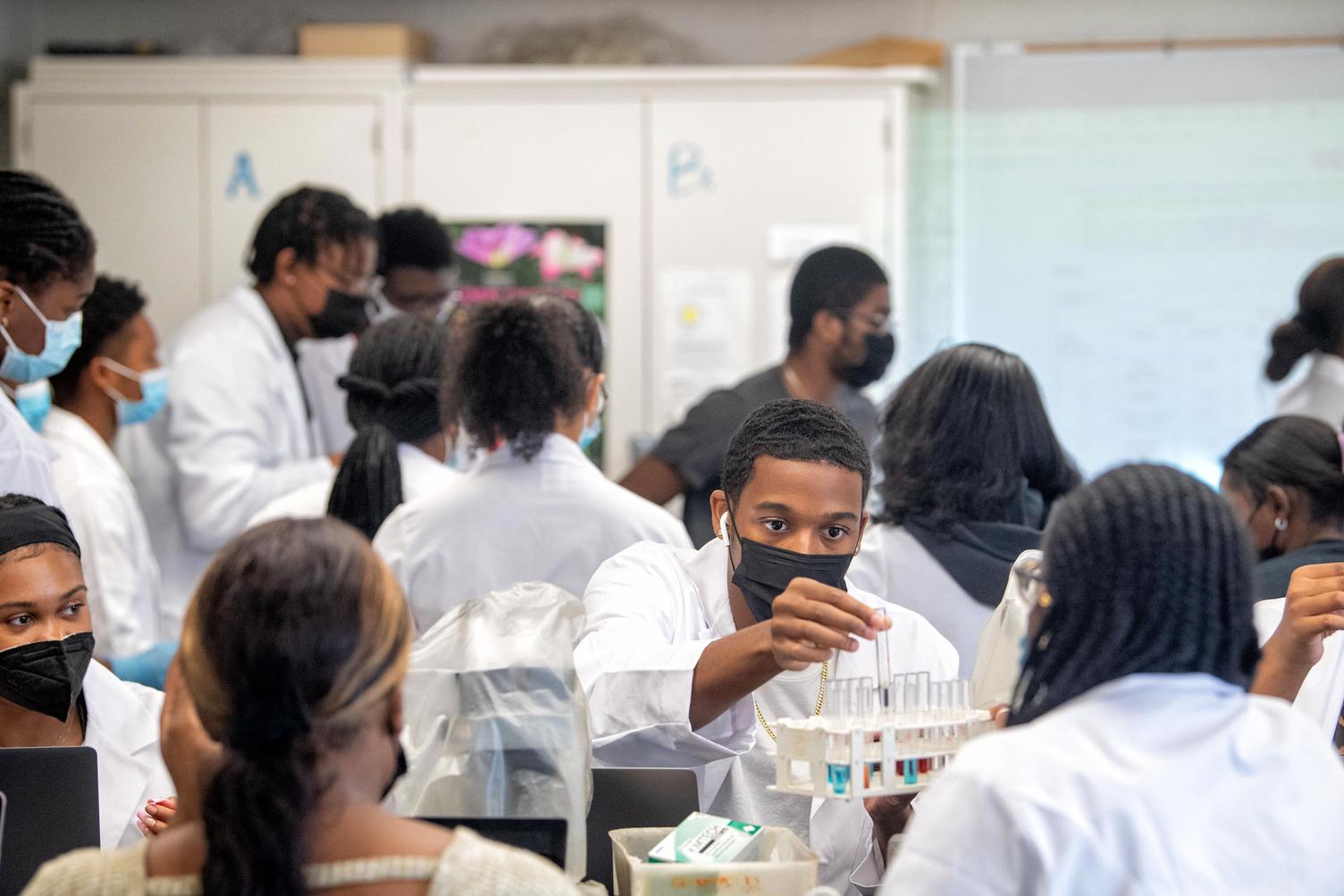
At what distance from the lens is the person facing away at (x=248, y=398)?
3148 millimetres

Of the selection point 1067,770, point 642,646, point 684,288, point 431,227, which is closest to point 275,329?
point 431,227

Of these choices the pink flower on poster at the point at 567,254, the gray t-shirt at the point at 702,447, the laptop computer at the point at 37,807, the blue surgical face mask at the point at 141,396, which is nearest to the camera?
the laptop computer at the point at 37,807

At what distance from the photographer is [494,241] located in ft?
13.9

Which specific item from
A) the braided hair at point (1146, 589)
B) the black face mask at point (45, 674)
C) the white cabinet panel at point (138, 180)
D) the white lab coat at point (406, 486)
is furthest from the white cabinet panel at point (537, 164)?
the braided hair at point (1146, 589)

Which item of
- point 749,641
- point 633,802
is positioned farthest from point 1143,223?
point 633,802

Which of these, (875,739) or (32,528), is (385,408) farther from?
(875,739)

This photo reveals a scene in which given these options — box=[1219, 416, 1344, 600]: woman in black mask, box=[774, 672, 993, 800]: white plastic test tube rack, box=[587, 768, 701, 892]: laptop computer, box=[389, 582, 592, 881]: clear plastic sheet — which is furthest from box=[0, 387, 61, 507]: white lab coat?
box=[1219, 416, 1344, 600]: woman in black mask

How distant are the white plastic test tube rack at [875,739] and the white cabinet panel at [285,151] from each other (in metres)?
3.19

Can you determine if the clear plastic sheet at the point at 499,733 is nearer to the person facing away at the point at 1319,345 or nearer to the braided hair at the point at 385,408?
the braided hair at the point at 385,408

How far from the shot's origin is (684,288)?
4211 millimetres

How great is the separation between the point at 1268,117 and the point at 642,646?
351 centimetres

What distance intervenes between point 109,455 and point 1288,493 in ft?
7.33

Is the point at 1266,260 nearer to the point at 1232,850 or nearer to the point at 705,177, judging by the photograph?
the point at 705,177

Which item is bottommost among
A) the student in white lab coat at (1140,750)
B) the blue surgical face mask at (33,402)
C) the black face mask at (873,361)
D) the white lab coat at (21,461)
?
the student in white lab coat at (1140,750)
